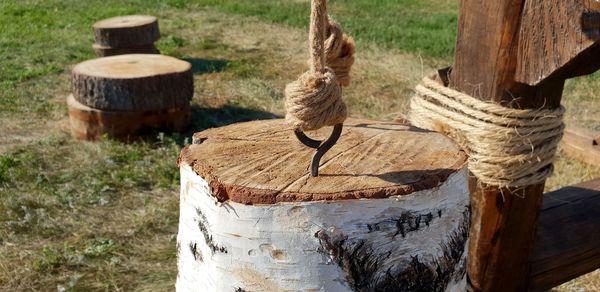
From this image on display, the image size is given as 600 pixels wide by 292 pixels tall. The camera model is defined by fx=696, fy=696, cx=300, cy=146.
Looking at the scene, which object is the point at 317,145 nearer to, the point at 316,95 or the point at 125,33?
the point at 316,95

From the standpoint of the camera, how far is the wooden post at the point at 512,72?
1836 millimetres

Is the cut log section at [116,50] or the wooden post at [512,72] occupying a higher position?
the wooden post at [512,72]

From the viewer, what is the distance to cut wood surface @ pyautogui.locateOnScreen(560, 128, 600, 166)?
5.11 m

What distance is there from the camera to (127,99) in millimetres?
5484

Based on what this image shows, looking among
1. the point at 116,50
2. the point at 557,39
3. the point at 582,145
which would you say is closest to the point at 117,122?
the point at 116,50

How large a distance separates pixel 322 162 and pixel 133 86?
13.3ft

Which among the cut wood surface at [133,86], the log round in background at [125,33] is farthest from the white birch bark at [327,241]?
the log round in background at [125,33]

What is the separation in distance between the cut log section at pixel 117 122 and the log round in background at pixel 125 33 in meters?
2.47

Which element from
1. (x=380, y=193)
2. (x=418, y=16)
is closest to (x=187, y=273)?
(x=380, y=193)

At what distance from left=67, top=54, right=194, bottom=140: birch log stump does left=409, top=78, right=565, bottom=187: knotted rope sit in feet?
12.3

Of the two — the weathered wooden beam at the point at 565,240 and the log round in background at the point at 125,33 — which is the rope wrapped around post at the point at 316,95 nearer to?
the weathered wooden beam at the point at 565,240

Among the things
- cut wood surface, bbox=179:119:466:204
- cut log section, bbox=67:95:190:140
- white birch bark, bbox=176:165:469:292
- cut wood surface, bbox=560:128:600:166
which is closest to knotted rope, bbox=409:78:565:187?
cut wood surface, bbox=179:119:466:204

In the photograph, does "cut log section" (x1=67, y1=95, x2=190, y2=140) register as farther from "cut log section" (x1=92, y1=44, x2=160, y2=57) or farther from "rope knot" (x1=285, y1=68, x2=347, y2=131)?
"rope knot" (x1=285, y1=68, x2=347, y2=131)

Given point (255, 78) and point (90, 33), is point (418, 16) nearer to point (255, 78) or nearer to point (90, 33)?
point (255, 78)
